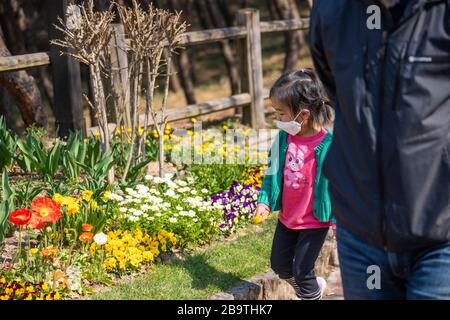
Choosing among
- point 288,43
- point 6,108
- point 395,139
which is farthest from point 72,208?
point 288,43

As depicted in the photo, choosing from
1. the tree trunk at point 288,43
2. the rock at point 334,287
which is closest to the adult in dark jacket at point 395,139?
the rock at point 334,287

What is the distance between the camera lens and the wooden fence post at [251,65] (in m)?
10.3

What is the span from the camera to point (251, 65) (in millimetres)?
10422

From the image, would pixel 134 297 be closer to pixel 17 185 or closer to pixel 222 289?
pixel 222 289

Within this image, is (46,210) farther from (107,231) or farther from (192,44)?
(192,44)

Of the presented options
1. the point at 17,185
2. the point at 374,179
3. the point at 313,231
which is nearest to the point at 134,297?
the point at 313,231

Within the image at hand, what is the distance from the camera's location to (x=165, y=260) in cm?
539

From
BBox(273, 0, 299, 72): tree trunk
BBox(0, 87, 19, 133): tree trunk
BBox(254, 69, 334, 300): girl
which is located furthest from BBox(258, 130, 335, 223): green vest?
BBox(273, 0, 299, 72): tree trunk

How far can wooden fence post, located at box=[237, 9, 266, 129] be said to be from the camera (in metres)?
10.3

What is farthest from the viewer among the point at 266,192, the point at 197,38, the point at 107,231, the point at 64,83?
the point at 197,38

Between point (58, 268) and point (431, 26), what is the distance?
2955mm

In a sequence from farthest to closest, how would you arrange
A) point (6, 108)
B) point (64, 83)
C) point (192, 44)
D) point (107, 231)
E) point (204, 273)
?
point (6, 108) < point (192, 44) < point (64, 83) < point (107, 231) < point (204, 273)

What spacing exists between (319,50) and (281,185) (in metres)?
1.98

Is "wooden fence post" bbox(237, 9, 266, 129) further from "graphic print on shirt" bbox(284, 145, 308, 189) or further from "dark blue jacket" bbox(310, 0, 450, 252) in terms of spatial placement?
"dark blue jacket" bbox(310, 0, 450, 252)
